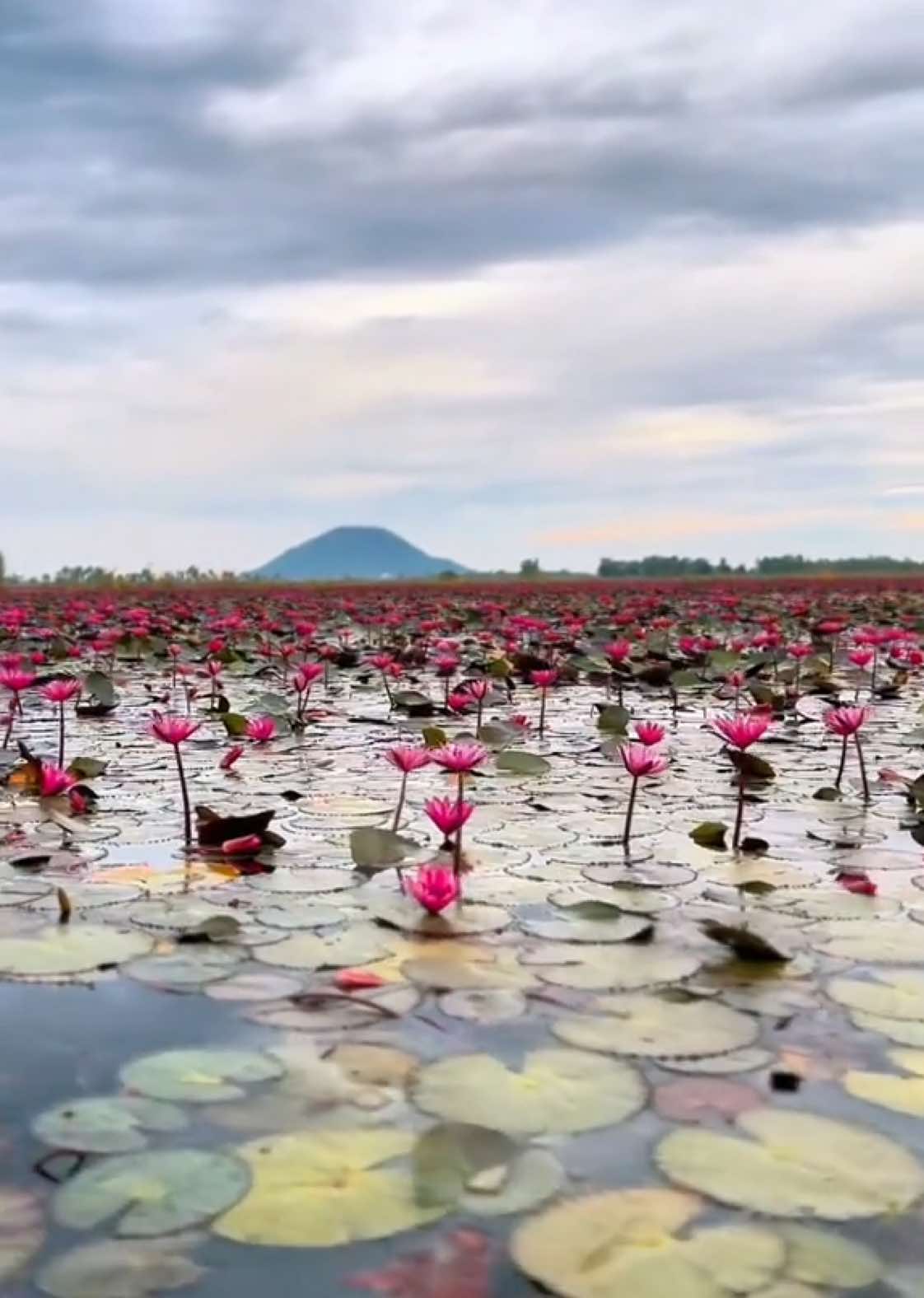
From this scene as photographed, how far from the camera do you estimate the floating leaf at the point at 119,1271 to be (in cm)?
120

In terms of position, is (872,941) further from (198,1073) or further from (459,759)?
(198,1073)

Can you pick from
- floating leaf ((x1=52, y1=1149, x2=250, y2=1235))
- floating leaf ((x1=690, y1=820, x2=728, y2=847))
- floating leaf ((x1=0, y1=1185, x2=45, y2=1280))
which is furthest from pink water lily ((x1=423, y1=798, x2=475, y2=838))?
floating leaf ((x1=0, y1=1185, x2=45, y2=1280))

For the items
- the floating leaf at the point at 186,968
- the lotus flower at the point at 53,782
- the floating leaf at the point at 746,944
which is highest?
the lotus flower at the point at 53,782

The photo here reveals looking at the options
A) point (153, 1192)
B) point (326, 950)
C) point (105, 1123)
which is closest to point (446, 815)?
point (326, 950)

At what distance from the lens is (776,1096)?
1654 millimetres

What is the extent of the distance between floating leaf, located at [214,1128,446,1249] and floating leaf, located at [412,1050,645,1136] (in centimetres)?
11

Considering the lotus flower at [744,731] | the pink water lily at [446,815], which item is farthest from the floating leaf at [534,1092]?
the lotus flower at [744,731]

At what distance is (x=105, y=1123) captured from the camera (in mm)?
1526

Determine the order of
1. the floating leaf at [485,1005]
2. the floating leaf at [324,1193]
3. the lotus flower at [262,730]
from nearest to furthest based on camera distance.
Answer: the floating leaf at [324,1193], the floating leaf at [485,1005], the lotus flower at [262,730]

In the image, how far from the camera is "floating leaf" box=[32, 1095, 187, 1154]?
1.47 metres

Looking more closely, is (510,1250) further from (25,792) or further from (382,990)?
(25,792)

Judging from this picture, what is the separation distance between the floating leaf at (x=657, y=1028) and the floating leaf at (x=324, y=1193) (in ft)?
1.33

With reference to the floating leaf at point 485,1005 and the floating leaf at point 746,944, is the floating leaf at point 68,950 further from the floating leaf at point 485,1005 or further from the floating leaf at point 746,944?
the floating leaf at point 746,944

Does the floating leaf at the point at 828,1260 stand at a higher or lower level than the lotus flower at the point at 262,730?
lower
